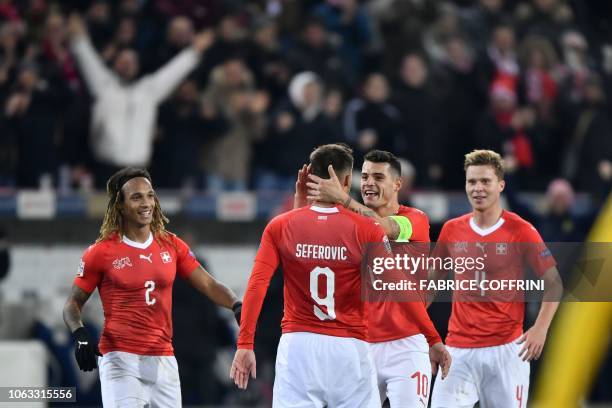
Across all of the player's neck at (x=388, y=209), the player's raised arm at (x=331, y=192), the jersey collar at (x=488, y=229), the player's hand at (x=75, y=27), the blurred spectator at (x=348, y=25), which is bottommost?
the jersey collar at (x=488, y=229)

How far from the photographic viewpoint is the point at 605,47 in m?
18.2

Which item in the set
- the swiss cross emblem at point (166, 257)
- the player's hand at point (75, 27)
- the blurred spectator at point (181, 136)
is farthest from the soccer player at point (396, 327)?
the player's hand at point (75, 27)

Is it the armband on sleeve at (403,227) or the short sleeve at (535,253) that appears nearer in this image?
the armband on sleeve at (403,227)

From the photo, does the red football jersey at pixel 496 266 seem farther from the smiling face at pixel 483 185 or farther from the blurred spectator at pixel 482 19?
the blurred spectator at pixel 482 19

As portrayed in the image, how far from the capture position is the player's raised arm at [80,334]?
22.1 ft

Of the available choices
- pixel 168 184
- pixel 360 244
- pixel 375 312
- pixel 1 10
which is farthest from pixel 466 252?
pixel 1 10

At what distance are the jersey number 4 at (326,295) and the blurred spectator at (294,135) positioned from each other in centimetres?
681

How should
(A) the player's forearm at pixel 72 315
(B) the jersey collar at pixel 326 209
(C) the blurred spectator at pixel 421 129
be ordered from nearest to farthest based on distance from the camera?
1. (B) the jersey collar at pixel 326 209
2. (A) the player's forearm at pixel 72 315
3. (C) the blurred spectator at pixel 421 129

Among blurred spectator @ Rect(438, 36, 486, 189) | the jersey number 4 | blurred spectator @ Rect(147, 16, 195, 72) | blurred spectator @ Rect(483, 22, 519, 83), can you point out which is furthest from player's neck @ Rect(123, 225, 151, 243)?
blurred spectator @ Rect(483, 22, 519, 83)

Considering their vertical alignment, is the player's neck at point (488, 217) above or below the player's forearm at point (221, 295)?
above

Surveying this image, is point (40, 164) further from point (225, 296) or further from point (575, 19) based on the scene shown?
point (575, 19)

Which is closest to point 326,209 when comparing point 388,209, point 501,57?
point 388,209

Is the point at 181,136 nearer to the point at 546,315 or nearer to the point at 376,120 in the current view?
the point at 376,120

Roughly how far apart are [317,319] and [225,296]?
1026mm
